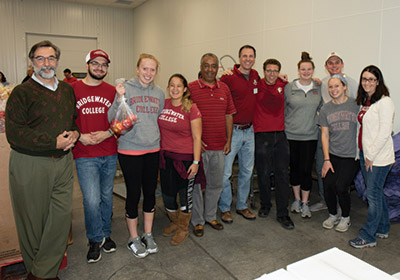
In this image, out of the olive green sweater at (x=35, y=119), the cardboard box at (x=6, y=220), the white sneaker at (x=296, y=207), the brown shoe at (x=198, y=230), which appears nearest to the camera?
the olive green sweater at (x=35, y=119)

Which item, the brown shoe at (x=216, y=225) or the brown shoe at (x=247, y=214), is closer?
the brown shoe at (x=216, y=225)

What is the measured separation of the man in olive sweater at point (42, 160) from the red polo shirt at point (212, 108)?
114 cm

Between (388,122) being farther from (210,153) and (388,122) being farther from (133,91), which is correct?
(133,91)

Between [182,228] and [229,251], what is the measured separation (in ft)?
1.59

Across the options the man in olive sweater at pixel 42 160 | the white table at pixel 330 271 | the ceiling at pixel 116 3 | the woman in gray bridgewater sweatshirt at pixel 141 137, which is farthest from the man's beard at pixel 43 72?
the ceiling at pixel 116 3

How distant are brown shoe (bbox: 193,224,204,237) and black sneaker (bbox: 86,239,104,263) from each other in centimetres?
88

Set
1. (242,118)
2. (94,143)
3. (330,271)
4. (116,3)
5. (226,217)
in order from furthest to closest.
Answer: (116,3) < (226,217) < (242,118) < (94,143) < (330,271)

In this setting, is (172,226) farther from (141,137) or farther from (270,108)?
(270,108)

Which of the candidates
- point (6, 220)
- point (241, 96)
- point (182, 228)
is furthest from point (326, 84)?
point (6, 220)

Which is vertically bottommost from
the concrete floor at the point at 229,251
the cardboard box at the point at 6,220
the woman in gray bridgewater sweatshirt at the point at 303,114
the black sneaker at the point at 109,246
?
the concrete floor at the point at 229,251

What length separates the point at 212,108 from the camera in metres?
2.97

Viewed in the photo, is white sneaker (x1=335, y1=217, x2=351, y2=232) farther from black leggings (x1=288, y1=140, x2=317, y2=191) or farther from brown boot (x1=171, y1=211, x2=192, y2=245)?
brown boot (x1=171, y1=211, x2=192, y2=245)

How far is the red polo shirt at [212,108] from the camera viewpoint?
2.97m

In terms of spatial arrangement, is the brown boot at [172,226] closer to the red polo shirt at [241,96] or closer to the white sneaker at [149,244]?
the white sneaker at [149,244]
